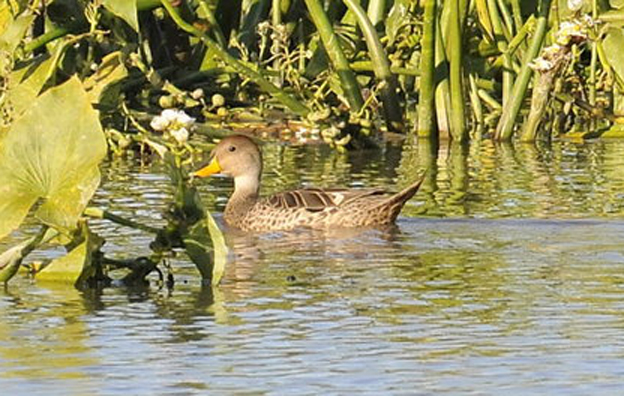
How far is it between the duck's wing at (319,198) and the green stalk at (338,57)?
3213 mm

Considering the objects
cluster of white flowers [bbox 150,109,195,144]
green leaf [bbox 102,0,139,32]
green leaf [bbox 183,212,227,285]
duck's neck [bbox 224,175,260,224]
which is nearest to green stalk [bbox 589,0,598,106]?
duck's neck [bbox 224,175,260,224]

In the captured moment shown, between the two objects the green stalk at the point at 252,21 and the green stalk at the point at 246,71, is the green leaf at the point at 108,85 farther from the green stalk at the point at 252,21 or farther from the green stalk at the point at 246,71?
the green stalk at the point at 252,21

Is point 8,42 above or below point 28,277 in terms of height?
above

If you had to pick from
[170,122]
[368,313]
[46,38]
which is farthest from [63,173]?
[46,38]

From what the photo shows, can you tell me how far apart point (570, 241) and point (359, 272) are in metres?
1.47

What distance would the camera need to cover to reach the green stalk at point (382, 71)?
632 inches

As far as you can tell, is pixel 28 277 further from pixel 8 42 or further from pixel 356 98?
pixel 356 98

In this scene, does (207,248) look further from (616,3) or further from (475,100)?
(475,100)

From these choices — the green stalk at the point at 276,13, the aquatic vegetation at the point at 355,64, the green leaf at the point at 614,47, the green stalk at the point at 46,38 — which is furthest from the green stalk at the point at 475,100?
the green stalk at the point at 46,38

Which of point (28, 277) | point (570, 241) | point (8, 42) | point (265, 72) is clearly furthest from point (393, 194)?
point (265, 72)

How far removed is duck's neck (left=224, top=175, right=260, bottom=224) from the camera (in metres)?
12.7

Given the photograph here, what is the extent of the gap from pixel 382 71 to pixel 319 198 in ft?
12.8

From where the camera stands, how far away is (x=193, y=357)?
7.77m

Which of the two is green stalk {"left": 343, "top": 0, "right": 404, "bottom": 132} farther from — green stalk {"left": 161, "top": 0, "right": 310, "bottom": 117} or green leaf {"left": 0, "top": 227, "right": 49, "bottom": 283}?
green leaf {"left": 0, "top": 227, "right": 49, "bottom": 283}
